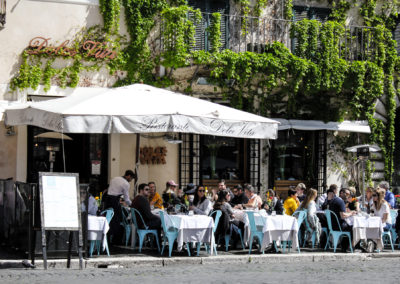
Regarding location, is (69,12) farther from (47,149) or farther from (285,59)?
(285,59)

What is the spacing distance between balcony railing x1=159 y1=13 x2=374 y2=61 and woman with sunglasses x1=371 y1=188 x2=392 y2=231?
239 inches

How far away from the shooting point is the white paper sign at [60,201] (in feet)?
35.0

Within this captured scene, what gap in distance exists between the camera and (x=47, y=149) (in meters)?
17.1

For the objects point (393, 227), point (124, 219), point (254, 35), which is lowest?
point (393, 227)

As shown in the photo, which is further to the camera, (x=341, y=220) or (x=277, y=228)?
(x=341, y=220)

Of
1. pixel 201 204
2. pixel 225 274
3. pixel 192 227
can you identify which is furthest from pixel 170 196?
pixel 225 274

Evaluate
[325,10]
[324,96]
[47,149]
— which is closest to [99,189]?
[47,149]

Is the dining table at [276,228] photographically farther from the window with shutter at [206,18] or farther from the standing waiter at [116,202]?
the window with shutter at [206,18]

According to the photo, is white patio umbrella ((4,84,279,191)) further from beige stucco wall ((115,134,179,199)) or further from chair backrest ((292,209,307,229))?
beige stucco wall ((115,134,179,199))

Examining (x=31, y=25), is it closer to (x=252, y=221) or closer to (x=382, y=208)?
(x=252, y=221)

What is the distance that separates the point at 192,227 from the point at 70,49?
7213mm

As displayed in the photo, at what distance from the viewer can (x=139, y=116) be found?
1205 cm

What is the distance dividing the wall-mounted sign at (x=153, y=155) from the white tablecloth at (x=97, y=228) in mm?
6388

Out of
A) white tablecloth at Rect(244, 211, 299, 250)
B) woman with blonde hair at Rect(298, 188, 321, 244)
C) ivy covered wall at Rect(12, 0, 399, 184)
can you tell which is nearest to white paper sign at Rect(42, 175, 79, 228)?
white tablecloth at Rect(244, 211, 299, 250)
